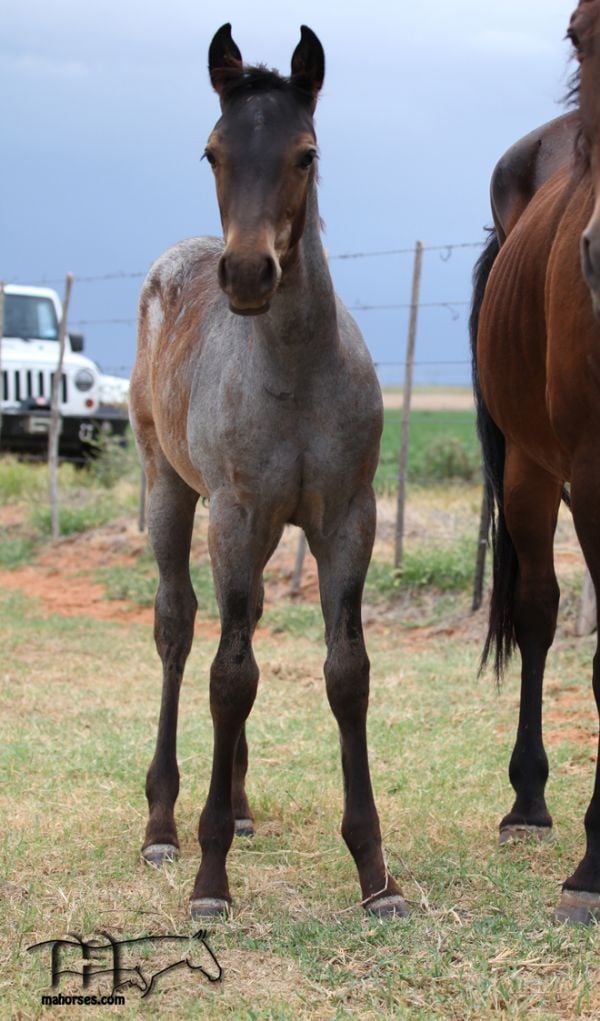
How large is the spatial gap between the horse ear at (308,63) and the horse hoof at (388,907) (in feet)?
7.72

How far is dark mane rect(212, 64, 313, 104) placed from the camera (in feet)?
11.6

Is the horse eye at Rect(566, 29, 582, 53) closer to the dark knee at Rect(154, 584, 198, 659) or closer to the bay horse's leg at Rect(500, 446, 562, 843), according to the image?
the bay horse's leg at Rect(500, 446, 562, 843)

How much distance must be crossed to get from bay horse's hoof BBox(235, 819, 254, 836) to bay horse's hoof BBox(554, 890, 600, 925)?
1.34 meters

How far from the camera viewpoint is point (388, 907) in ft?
11.9

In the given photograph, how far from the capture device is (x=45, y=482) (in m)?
14.4

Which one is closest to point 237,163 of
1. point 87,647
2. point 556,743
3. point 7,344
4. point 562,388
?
point 562,388

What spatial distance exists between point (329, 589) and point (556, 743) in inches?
95.2

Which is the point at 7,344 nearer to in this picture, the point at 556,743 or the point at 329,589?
the point at 556,743

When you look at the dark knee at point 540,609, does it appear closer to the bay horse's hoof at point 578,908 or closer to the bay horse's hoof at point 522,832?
the bay horse's hoof at point 522,832

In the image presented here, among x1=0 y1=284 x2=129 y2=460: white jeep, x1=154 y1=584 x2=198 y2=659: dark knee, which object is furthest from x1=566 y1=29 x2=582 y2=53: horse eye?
x1=0 y1=284 x2=129 y2=460: white jeep

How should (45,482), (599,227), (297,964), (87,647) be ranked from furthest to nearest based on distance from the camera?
(45,482)
(87,647)
(297,964)
(599,227)

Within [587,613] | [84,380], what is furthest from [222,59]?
[84,380]

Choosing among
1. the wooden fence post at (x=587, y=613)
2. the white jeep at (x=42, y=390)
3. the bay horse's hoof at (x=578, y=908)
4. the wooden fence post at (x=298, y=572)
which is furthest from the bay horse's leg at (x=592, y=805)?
the white jeep at (x=42, y=390)

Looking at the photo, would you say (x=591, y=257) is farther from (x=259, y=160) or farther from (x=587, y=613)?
(x=587, y=613)
